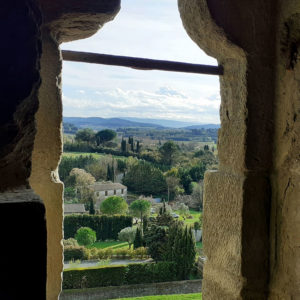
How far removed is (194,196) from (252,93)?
16.3 metres

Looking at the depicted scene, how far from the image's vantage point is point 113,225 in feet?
71.1

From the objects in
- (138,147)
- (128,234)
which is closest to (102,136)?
(138,147)

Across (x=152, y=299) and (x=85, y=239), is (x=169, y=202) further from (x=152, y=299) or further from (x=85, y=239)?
(x=152, y=299)

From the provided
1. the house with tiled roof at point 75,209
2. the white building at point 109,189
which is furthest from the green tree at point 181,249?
the house with tiled roof at point 75,209

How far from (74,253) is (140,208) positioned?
3.99 metres

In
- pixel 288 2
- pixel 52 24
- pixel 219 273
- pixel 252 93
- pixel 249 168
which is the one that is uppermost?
pixel 288 2

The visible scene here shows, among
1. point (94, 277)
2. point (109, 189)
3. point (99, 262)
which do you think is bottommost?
point (94, 277)

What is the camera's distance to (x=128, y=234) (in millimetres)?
21078

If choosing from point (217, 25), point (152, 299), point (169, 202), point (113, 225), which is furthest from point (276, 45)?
point (113, 225)

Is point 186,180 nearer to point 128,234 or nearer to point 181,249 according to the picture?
point 181,249

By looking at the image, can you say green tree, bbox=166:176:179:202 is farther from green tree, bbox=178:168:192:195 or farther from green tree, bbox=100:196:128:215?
green tree, bbox=100:196:128:215

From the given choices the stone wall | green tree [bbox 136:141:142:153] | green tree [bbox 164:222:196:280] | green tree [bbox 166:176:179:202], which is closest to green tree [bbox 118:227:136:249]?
green tree [bbox 164:222:196:280]

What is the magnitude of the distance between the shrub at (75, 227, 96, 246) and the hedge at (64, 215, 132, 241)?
2.58 ft

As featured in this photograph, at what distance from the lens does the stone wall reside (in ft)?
59.3
